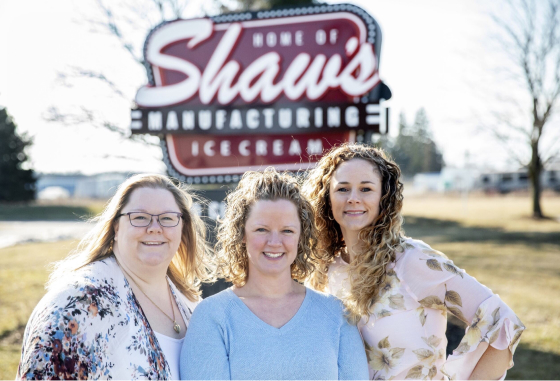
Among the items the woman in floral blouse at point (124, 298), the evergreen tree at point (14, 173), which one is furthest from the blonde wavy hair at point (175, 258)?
the evergreen tree at point (14, 173)

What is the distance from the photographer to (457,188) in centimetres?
4834

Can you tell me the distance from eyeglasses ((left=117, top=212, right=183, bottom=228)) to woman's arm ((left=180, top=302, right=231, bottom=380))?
51 centimetres

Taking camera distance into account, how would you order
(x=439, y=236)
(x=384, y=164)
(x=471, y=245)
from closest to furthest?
(x=384, y=164) < (x=471, y=245) < (x=439, y=236)

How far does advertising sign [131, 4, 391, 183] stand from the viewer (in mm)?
6004

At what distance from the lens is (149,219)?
8.07 ft

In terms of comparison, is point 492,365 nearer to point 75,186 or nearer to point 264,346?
point 264,346

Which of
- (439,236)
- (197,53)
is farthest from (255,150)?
(439,236)

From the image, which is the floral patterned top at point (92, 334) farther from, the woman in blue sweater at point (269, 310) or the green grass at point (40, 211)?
the green grass at point (40, 211)

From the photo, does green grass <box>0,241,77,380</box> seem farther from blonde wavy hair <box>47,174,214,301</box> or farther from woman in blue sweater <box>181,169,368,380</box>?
woman in blue sweater <box>181,169,368,380</box>

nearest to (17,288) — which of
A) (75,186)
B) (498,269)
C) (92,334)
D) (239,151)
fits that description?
(239,151)

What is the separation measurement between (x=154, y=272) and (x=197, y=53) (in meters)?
4.58

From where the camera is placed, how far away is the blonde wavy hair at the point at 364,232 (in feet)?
8.46

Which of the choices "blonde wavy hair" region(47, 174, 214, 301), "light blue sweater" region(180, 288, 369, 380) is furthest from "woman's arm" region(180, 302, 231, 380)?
"blonde wavy hair" region(47, 174, 214, 301)

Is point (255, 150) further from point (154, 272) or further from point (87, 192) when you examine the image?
point (87, 192)
